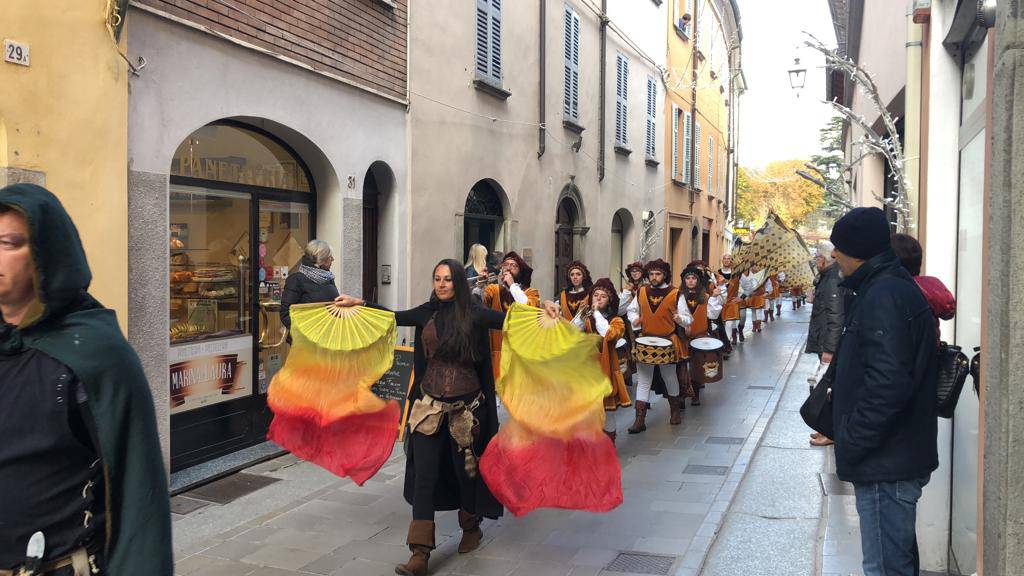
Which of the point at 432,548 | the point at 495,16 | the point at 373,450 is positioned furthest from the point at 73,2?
the point at 495,16

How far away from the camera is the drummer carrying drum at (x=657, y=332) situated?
9.34 metres

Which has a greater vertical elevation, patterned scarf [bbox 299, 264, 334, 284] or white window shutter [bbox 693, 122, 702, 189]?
white window shutter [bbox 693, 122, 702, 189]

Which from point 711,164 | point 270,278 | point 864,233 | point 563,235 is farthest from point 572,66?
point 711,164

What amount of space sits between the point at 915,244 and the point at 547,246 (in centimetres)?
1087

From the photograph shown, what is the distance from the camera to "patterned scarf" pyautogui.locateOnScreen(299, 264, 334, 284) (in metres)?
7.60

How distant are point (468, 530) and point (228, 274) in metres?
3.74

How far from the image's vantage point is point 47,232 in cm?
202

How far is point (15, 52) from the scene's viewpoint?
5352 mm

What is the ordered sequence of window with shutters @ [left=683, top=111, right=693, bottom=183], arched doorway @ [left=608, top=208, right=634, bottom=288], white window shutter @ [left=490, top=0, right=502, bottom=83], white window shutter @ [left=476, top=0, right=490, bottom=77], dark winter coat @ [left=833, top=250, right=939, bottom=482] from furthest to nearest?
window with shutters @ [left=683, top=111, right=693, bottom=183] < arched doorway @ [left=608, top=208, right=634, bottom=288] < white window shutter @ [left=490, top=0, right=502, bottom=83] < white window shutter @ [left=476, top=0, right=490, bottom=77] < dark winter coat @ [left=833, top=250, right=939, bottom=482]

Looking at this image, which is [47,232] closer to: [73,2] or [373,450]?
[373,450]

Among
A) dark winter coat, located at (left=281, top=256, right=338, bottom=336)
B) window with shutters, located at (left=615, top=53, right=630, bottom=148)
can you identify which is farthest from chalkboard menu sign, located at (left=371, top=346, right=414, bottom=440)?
window with shutters, located at (left=615, top=53, right=630, bottom=148)

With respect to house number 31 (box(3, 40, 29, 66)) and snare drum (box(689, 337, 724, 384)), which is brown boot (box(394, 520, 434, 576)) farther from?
snare drum (box(689, 337, 724, 384))

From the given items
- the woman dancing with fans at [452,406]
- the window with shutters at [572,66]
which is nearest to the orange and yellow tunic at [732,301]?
the window with shutters at [572,66]

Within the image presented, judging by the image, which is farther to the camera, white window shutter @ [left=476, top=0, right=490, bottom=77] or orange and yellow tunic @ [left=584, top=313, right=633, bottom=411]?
white window shutter @ [left=476, top=0, right=490, bottom=77]
